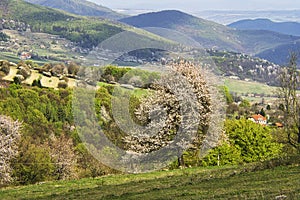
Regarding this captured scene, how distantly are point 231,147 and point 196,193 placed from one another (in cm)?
2347

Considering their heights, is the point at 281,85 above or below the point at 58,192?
above

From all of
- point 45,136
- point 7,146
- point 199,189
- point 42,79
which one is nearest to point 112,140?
point 7,146

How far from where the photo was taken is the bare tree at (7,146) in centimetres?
3125

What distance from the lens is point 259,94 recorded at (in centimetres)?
17500

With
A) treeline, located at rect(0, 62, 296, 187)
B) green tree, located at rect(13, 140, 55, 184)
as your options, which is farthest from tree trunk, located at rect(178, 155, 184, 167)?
green tree, located at rect(13, 140, 55, 184)

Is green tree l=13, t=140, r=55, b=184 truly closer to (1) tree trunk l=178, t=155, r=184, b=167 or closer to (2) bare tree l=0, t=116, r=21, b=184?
(2) bare tree l=0, t=116, r=21, b=184

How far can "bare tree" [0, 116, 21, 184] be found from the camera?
103 feet

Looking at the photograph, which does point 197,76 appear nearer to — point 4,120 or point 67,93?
point 4,120

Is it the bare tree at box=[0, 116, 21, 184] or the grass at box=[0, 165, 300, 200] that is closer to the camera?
the grass at box=[0, 165, 300, 200]

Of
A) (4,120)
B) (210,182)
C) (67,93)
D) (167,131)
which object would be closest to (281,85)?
(167,131)

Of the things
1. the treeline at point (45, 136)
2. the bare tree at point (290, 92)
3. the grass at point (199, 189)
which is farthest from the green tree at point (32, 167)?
the bare tree at point (290, 92)

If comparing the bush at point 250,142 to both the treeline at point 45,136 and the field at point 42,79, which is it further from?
the field at point 42,79

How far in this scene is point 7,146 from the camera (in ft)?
112

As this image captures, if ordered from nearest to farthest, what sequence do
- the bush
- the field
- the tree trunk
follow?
1. the tree trunk
2. the bush
3. the field
